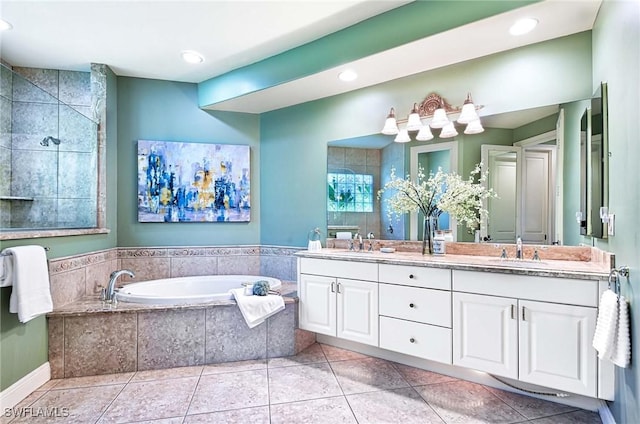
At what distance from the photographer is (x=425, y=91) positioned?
2846mm

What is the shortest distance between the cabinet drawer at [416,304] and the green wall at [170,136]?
6.17 ft

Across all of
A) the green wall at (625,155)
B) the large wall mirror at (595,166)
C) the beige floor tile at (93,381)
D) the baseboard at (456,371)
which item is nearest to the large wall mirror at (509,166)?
the large wall mirror at (595,166)

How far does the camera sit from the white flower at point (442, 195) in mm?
2615

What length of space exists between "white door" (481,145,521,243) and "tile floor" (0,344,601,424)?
1104mm

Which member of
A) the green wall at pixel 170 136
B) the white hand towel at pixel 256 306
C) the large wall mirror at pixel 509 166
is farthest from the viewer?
the green wall at pixel 170 136


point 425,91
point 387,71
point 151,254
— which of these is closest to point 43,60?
point 151,254

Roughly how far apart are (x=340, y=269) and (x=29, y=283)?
6.88ft

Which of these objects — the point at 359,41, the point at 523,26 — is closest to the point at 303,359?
the point at 359,41

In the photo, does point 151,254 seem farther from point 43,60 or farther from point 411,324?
point 411,324

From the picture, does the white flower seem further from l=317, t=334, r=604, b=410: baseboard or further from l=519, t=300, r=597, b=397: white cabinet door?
l=317, t=334, r=604, b=410: baseboard

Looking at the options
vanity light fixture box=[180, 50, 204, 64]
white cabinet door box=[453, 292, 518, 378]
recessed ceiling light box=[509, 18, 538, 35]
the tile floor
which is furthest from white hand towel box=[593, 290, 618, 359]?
vanity light fixture box=[180, 50, 204, 64]

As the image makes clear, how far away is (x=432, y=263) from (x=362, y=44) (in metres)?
1.67

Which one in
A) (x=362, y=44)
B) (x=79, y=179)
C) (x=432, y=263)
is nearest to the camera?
(x=432, y=263)

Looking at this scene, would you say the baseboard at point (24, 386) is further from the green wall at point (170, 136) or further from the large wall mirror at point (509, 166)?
the large wall mirror at point (509, 166)
